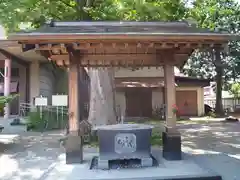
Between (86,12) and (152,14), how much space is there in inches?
→ 113

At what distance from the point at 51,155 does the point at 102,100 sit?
3549 millimetres

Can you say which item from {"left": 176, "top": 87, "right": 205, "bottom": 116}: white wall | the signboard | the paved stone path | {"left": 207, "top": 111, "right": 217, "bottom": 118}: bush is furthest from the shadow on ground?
{"left": 176, "top": 87, "right": 205, "bottom": 116}: white wall

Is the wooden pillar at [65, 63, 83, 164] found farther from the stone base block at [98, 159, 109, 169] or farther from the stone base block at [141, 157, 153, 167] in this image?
the stone base block at [141, 157, 153, 167]

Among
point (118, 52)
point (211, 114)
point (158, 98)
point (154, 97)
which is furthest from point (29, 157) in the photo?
point (211, 114)

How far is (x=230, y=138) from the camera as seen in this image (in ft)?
39.9

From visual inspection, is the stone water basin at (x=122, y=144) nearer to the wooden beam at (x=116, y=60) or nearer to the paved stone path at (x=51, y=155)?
the paved stone path at (x=51, y=155)

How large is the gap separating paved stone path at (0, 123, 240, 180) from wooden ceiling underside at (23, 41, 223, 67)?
2.57 metres

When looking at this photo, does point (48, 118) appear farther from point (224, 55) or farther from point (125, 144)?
point (224, 55)

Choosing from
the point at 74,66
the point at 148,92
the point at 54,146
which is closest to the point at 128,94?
the point at 148,92

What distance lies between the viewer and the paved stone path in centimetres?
689

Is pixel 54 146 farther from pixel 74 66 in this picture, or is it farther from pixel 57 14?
pixel 57 14

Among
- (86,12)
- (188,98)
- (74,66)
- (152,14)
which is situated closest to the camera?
(74,66)

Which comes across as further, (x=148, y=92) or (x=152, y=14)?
(x=148, y=92)

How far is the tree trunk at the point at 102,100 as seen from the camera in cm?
1198
